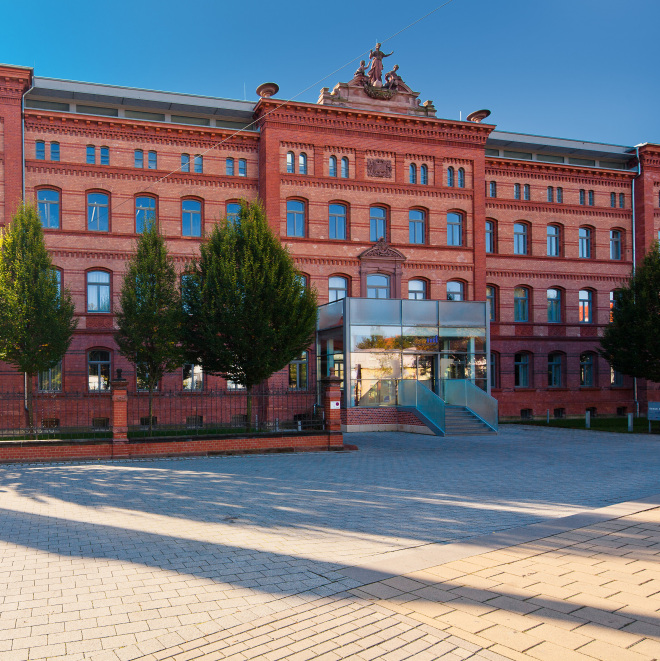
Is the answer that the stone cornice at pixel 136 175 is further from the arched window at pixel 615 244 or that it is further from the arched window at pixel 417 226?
the arched window at pixel 615 244

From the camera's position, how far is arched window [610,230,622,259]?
110 ft

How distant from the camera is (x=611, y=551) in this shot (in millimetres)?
6812

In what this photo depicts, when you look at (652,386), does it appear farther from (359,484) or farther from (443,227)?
(359,484)

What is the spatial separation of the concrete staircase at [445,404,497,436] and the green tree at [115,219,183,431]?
33.7 feet

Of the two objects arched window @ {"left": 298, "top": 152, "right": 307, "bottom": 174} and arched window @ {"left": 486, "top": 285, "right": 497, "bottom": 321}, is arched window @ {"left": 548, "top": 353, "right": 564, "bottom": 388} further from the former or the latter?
arched window @ {"left": 298, "top": 152, "right": 307, "bottom": 174}

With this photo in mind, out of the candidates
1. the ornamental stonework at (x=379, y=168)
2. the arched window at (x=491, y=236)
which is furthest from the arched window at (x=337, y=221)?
the arched window at (x=491, y=236)

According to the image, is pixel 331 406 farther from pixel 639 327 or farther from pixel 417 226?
pixel 639 327

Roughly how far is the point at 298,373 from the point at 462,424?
8.03m

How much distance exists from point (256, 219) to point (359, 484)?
10.6 meters

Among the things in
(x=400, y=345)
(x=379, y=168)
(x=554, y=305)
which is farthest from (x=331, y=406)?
(x=554, y=305)

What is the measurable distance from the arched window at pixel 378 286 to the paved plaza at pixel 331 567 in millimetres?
16164

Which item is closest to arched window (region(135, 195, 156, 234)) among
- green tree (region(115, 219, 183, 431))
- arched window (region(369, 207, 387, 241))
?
green tree (region(115, 219, 183, 431))

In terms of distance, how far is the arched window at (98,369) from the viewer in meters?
24.7

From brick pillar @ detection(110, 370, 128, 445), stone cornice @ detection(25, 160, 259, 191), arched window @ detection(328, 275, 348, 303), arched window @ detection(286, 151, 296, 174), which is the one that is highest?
arched window @ detection(286, 151, 296, 174)
